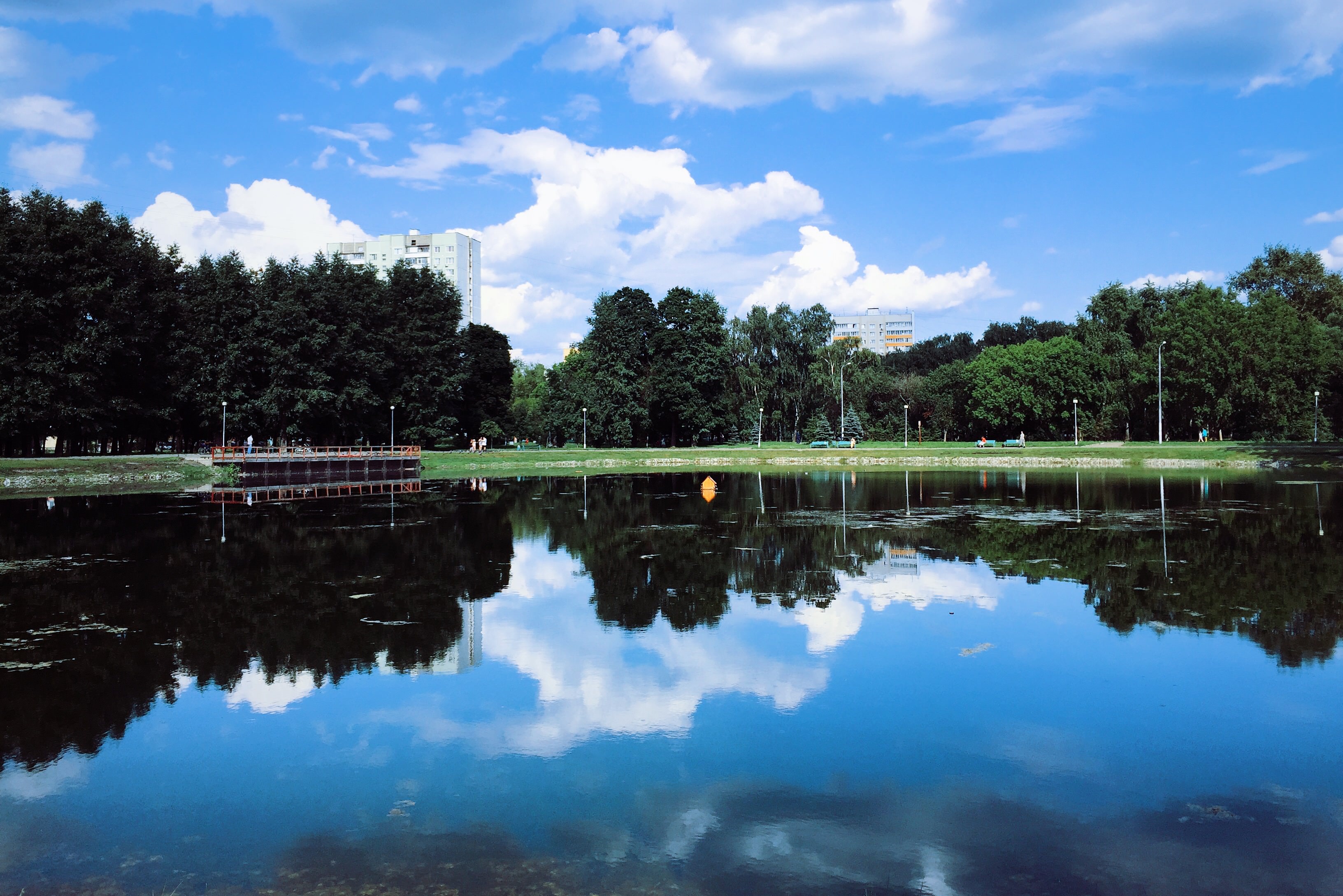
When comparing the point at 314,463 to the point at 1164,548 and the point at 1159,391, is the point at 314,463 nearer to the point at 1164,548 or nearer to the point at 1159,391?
the point at 1164,548

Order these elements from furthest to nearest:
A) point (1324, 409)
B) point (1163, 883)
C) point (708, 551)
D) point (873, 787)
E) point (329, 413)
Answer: point (1324, 409), point (329, 413), point (708, 551), point (873, 787), point (1163, 883)

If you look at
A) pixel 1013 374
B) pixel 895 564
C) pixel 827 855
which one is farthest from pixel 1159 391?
pixel 827 855

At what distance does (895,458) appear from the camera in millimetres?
66812

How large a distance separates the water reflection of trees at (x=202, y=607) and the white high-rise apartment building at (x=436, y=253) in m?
141

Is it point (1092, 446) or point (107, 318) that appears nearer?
point (107, 318)

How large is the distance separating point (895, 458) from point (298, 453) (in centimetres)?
4192

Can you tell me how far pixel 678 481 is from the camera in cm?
4797

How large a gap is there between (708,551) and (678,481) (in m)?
27.7

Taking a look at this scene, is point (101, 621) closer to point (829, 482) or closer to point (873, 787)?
point (873, 787)

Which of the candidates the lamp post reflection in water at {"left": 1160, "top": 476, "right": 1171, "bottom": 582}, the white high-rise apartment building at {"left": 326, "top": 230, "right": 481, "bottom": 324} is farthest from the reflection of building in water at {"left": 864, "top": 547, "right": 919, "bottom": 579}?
the white high-rise apartment building at {"left": 326, "top": 230, "right": 481, "bottom": 324}

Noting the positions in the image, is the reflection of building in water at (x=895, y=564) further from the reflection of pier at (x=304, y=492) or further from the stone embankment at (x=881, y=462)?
the stone embankment at (x=881, y=462)

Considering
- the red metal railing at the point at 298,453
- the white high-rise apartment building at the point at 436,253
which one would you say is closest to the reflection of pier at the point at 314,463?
the red metal railing at the point at 298,453

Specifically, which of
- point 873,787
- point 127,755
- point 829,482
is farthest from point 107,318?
point 873,787

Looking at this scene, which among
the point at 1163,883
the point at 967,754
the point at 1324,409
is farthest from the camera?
the point at 1324,409
